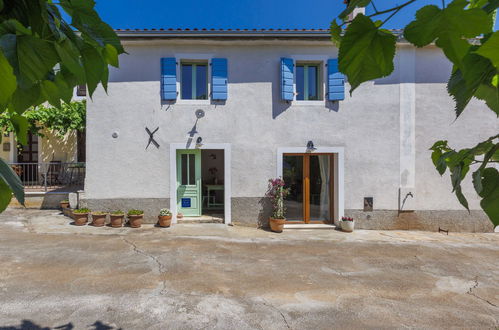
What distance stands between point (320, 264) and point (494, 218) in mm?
5308

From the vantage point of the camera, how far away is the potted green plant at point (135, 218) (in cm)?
793

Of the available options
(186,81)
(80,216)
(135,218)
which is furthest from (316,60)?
(80,216)

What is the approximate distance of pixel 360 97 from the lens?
327 inches

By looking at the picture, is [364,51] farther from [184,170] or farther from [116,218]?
[116,218]

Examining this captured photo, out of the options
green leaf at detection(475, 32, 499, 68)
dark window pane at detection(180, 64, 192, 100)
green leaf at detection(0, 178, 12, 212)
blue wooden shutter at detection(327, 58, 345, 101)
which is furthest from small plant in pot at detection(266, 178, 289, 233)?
green leaf at detection(475, 32, 499, 68)

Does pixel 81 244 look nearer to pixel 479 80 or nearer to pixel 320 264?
pixel 320 264

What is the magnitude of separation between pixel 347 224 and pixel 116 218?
22.1 feet

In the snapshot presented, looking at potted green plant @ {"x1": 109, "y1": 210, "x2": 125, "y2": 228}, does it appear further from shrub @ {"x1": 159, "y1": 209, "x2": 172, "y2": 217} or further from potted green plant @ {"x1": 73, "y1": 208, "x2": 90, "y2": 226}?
shrub @ {"x1": 159, "y1": 209, "x2": 172, "y2": 217}

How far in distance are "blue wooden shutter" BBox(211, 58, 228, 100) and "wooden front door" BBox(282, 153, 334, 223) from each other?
2795 millimetres

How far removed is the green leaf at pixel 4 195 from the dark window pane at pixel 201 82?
818 centimetres

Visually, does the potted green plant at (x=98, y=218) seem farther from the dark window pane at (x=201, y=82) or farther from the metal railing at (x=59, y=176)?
the dark window pane at (x=201, y=82)

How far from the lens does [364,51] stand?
641 mm

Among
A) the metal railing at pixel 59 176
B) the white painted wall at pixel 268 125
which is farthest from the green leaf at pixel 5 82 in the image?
the metal railing at pixel 59 176

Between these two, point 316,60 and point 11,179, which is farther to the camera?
point 316,60
